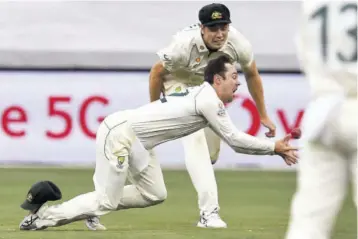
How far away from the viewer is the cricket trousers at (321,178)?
4895 millimetres

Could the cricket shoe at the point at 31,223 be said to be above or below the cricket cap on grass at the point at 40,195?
below

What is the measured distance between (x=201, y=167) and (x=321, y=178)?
139 inches

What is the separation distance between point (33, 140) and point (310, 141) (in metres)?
8.85

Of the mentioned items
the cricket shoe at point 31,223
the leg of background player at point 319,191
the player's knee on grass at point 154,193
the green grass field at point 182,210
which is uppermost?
the leg of background player at point 319,191

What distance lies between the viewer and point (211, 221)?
8.26 metres

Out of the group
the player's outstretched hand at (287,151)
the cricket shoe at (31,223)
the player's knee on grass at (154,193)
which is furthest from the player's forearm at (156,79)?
the player's outstretched hand at (287,151)

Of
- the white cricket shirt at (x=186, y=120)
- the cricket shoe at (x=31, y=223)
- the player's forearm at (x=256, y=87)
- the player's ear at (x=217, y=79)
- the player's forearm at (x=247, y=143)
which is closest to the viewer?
the player's forearm at (x=247, y=143)

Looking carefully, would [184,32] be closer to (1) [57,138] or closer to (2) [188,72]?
(2) [188,72]

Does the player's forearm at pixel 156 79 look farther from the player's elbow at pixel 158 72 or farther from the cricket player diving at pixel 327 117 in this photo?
the cricket player diving at pixel 327 117

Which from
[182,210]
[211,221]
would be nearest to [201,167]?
[211,221]

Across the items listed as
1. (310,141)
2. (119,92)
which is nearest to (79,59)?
(119,92)

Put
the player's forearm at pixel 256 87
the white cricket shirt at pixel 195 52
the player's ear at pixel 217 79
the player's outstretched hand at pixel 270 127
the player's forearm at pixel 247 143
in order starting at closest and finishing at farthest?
the player's forearm at pixel 247 143
the player's ear at pixel 217 79
the white cricket shirt at pixel 195 52
the player's outstretched hand at pixel 270 127
the player's forearm at pixel 256 87

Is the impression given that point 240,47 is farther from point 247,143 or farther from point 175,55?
point 247,143

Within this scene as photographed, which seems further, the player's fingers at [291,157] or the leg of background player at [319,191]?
the player's fingers at [291,157]
